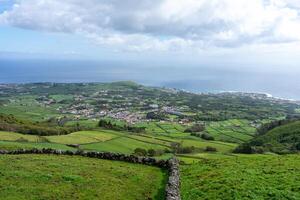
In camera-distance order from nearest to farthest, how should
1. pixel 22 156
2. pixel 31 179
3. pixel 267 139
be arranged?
pixel 31 179 < pixel 22 156 < pixel 267 139

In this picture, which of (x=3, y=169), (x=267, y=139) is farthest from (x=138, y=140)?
(x=3, y=169)

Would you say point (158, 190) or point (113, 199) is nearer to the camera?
A: point (113, 199)

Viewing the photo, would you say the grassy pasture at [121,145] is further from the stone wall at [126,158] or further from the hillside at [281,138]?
the hillside at [281,138]

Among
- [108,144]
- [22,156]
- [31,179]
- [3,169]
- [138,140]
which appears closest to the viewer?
[31,179]

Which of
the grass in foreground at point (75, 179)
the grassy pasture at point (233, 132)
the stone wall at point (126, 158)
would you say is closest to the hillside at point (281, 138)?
the grassy pasture at point (233, 132)

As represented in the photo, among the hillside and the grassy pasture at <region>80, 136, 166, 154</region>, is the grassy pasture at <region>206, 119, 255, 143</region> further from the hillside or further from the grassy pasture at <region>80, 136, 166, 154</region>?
the grassy pasture at <region>80, 136, 166, 154</region>

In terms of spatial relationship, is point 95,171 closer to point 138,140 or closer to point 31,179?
point 31,179

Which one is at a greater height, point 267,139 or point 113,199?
point 113,199

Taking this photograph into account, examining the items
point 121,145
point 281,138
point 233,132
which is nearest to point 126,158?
point 121,145
